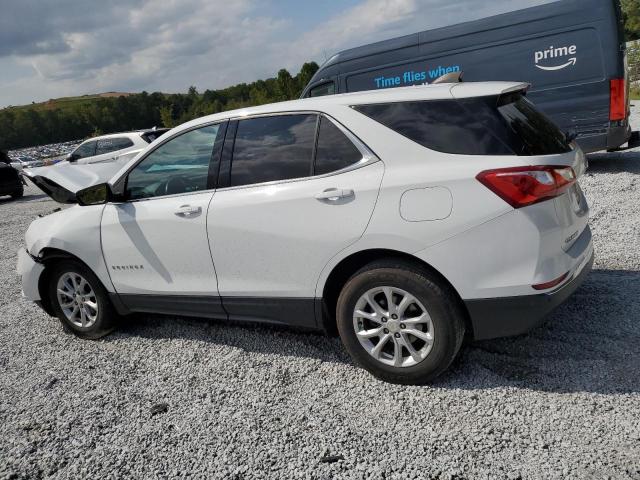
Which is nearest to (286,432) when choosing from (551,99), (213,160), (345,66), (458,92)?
(213,160)

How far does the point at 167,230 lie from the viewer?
364 cm

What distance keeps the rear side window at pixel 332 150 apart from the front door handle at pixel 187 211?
897 millimetres

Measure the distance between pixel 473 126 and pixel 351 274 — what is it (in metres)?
1.10

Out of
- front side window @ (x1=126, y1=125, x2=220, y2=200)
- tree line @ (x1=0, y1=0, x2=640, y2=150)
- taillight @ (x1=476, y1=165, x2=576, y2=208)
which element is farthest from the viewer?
tree line @ (x1=0, y1=0, x2=640, y2=150)

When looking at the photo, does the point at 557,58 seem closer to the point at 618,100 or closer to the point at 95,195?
the point at 618,100

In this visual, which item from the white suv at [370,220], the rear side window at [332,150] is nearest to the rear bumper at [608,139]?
the white suv at [370,220]

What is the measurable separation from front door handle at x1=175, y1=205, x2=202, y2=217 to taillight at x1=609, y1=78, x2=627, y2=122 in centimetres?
726

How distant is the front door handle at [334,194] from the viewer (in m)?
2.97

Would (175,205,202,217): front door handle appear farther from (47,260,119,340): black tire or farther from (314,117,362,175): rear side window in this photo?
(47,260,119,340): black tire

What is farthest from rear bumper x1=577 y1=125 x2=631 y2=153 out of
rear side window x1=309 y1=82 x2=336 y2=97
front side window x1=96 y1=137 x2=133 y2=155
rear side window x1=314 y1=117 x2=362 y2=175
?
front side window x1=96 y1=137 x2=133 y2=155

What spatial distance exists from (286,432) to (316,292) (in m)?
0.84

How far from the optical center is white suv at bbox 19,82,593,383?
269 cm

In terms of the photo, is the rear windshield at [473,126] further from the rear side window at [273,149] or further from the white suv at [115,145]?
the white suv at [115,145]

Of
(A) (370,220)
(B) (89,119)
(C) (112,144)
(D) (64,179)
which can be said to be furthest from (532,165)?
(B) (89,119)
